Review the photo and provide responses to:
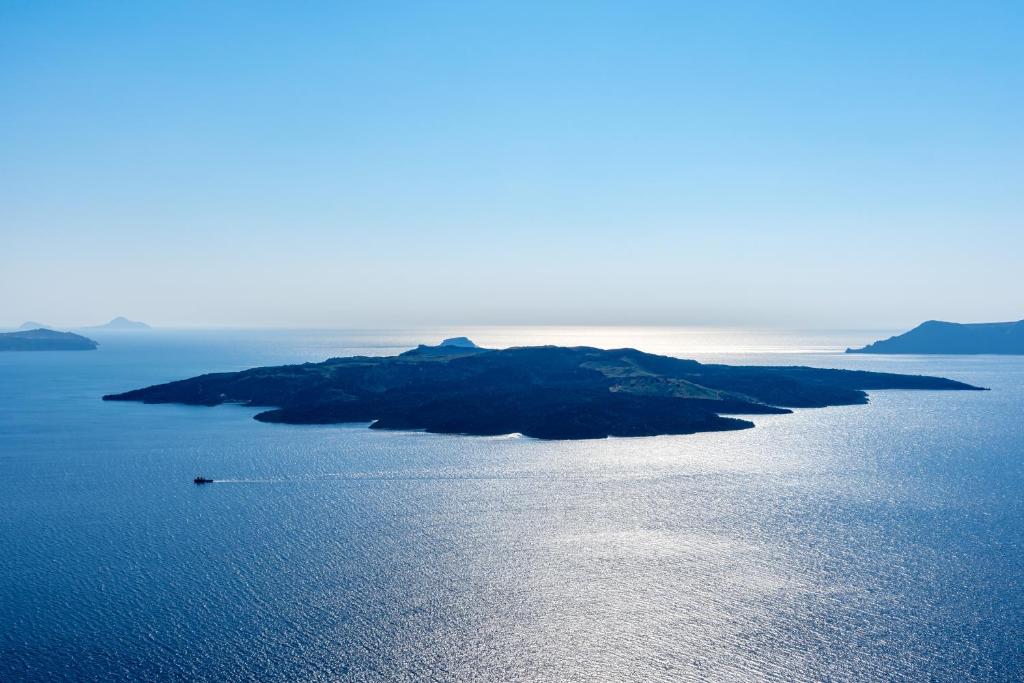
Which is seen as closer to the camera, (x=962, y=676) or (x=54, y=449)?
(x=962, y=676)

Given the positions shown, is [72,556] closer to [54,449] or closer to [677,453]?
[54,449]

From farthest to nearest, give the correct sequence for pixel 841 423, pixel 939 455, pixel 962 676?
pixel 841 423 → pixel 939 455 → pixel 962 676

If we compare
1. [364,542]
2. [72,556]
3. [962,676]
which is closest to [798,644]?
[962,676]

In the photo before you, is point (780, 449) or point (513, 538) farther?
point (780, 449)

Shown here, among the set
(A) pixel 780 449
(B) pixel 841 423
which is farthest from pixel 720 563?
(B) pixel 841 423

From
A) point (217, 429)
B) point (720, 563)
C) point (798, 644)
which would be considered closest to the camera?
point (798, 644)

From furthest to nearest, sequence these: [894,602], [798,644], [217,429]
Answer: [217,429], [894,602], [798,644]
